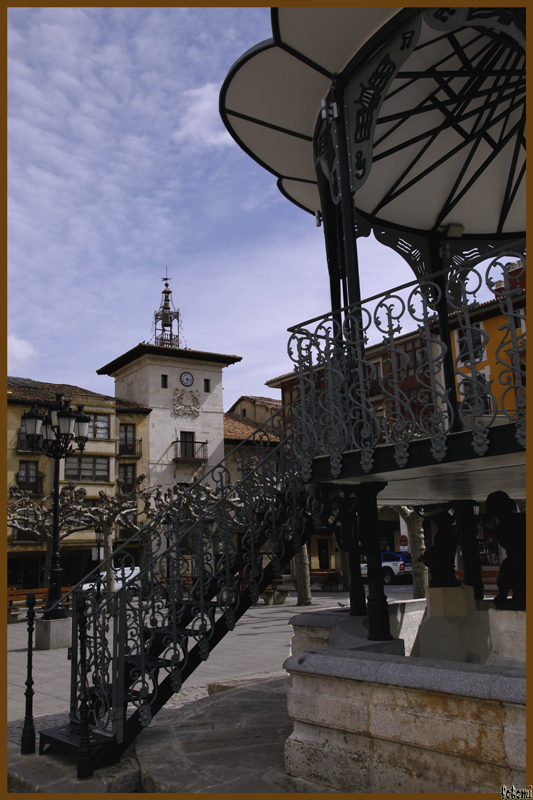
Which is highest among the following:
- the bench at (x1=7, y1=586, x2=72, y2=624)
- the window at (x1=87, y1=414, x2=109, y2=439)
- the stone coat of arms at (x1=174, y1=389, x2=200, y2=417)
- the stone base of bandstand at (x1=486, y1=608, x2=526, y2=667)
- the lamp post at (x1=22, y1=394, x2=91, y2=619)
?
the stone coat of arms at (x1=174, y1=389, x2=200, y2=417)

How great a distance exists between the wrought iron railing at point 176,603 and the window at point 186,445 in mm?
36166

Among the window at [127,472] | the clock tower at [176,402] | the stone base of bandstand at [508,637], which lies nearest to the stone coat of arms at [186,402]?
the clock tower at [176,402]

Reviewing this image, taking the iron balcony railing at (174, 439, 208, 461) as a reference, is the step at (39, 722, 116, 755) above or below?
below

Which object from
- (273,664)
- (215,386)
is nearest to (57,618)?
(273,664)

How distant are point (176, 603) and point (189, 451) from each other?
122 ft

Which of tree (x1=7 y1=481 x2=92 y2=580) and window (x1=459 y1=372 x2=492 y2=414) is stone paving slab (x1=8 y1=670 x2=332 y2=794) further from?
tree (x1=7 y1=481 x2=92 y2=580)

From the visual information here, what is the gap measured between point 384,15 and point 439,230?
4.15m

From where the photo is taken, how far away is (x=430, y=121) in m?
8.12

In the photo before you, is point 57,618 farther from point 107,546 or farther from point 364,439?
point 364,439

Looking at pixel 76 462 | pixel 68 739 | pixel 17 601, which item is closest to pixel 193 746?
pixel 68 739

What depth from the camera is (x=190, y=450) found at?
4325 centimetres

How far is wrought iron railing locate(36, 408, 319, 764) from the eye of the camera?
582cm

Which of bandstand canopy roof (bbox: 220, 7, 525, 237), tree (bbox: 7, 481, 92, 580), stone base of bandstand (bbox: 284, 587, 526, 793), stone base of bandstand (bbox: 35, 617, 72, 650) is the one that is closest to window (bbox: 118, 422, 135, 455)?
tree (bbox: 7, 481, 92, 580)

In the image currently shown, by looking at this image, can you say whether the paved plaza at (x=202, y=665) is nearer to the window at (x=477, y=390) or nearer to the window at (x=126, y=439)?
the window at (x=477, y=390)
